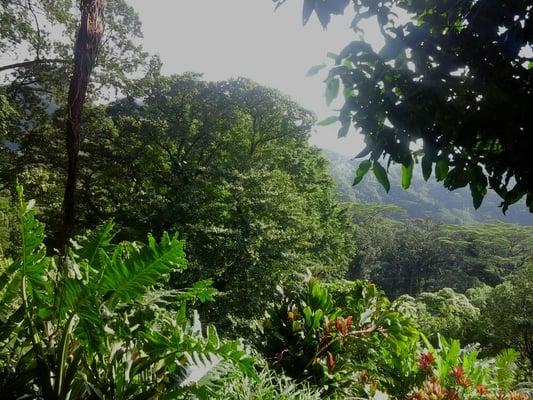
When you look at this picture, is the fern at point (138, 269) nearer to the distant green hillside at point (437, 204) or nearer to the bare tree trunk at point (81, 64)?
the bare tree trunk at point (81, 64)

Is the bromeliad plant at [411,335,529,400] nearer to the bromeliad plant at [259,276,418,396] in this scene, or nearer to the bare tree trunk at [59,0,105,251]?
the bromeliad plant at [259,276,418,396]

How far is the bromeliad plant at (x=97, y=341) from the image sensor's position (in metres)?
2.41

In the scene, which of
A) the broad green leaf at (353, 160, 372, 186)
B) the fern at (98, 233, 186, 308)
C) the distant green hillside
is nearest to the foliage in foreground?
the fern at (98, 233, 186, 308)

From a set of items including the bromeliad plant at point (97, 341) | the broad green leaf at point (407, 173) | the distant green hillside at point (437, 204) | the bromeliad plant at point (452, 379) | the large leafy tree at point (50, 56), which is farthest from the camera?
the distant green hillside at point (437, 204)

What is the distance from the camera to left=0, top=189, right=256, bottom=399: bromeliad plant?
2408 mm

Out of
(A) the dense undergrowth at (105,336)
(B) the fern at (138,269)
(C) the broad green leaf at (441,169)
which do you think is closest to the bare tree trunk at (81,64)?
(A) the dense undergrowth at (105,336)

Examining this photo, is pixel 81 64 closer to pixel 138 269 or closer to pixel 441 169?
pixel 138 269

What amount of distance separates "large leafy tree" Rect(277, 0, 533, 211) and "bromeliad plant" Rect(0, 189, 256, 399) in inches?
57.2

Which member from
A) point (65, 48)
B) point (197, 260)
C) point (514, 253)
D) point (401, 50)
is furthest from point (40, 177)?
point (514, 253)

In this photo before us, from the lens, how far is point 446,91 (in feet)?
5.40

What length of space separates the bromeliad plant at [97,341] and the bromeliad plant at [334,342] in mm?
2246

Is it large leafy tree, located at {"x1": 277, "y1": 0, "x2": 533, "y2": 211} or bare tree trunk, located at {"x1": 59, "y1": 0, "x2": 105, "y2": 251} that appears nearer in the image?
large leafy tree, located at {"x1": 277, "y1": 0, "x2": 533, "y2": 211}

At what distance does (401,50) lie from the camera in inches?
65.7

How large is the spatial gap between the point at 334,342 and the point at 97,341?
10.8 ft
